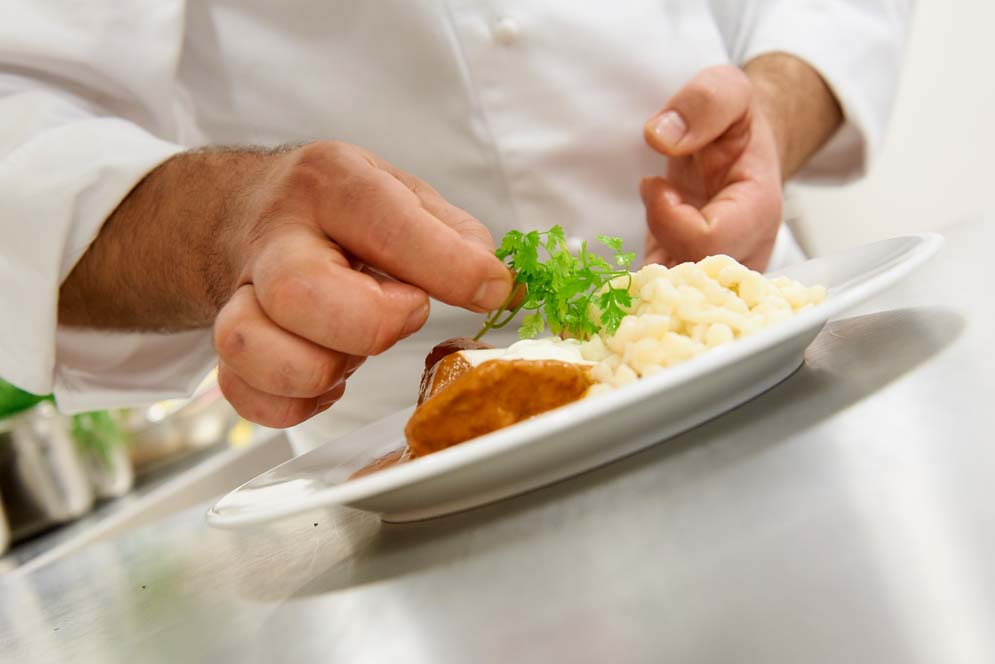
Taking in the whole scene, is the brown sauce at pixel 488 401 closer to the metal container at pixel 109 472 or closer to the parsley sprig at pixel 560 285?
the parsley sprig at pixel 560 285

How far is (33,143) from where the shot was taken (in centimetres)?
117

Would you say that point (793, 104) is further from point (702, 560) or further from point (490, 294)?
point (702, 560)

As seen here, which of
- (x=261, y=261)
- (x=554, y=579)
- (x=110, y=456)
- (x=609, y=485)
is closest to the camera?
(x=554, y=579)

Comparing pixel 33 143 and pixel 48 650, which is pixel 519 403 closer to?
pixel 48 650

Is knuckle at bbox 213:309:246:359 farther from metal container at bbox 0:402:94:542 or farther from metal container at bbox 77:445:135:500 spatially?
metal container at bbox 77:445:135:500

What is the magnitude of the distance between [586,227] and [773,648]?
113 cm

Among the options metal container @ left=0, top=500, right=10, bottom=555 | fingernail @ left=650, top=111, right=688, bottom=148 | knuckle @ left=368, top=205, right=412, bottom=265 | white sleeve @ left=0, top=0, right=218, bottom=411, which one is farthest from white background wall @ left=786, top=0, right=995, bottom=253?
metal container @ left=0, top=500, right=10, bottom=555

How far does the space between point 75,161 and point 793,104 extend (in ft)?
3.95

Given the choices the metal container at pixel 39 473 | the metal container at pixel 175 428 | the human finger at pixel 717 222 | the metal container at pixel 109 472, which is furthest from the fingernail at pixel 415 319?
the metal container at pixel 175 428

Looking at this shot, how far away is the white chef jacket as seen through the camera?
4.16ft

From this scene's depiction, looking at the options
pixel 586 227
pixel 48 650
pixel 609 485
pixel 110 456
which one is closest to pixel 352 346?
Answer: pixel 609 485

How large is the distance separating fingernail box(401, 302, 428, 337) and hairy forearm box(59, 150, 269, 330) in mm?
290

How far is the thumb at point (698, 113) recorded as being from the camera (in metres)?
1.25

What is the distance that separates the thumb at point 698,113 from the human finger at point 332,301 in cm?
62
